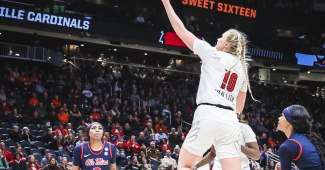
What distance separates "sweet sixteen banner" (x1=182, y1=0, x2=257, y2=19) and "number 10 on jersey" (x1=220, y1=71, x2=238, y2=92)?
2587 cm

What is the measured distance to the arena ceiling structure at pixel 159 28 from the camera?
25.8 metres

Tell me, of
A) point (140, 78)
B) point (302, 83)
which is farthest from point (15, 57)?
point (302, 83)

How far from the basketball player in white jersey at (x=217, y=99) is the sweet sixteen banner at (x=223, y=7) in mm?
25801

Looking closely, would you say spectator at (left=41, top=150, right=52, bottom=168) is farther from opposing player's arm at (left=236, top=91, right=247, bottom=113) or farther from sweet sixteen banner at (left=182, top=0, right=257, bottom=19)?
sweet sixteen banner at (left=182, top=0, right=257, bottom=19)

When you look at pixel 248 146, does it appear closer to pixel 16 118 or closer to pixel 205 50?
pixel 205 50

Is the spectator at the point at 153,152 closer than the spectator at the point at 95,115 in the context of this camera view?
Yes

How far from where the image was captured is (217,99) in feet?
16.4

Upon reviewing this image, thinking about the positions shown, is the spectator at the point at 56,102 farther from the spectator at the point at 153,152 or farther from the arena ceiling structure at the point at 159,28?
the arena ceiling structure at the point at 159,28

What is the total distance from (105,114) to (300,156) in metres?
18.1

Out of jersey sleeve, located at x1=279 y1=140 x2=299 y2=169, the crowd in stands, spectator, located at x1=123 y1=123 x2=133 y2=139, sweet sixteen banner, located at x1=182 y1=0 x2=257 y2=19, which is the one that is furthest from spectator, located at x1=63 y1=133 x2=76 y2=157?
sweet sixteen banner, located at x1=182 y1=0 x2=257 y2=19

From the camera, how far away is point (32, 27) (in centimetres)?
2511

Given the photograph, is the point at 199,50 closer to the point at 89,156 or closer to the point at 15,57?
the point at 89,156

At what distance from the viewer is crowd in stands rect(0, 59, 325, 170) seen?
58.5 ft

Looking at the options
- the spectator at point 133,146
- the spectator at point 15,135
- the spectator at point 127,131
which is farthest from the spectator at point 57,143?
the spectator at point 127,131
